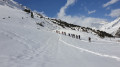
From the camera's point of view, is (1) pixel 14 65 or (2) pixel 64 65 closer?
(1) pixel 14 65

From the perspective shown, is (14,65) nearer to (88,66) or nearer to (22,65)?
(22,65)

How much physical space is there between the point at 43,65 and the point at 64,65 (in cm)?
104

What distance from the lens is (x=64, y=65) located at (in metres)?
5.07

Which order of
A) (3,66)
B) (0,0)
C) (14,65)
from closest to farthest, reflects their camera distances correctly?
(3,66)
(14,65)
(0,0)

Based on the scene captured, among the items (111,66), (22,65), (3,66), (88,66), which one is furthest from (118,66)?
(3,66)

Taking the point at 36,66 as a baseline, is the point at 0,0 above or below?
above

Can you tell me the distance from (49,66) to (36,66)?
0.61 metres

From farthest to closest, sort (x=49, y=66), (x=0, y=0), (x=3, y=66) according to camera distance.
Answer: (x=0, y=0), (x=49, y=66), (x=3, y=66)

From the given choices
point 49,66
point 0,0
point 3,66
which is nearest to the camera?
point 3,66

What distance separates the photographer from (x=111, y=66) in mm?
4969

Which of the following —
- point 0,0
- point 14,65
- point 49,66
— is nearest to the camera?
point 14,65

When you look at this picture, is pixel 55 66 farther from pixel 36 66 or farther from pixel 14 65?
pixel 14 65

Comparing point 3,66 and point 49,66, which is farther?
point 49,66

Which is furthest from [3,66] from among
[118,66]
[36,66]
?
[118,66]
